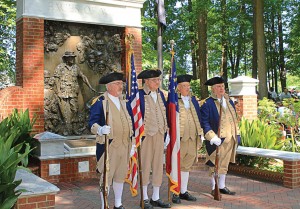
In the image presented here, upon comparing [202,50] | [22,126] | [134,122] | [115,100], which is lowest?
[22,126]

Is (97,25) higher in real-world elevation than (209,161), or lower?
higher

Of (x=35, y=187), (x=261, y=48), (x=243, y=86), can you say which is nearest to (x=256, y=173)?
(x=243, y=86)

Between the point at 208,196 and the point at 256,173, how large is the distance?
1980mm

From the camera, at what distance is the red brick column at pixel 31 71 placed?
8.41 meters

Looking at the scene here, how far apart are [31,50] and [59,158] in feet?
9.38

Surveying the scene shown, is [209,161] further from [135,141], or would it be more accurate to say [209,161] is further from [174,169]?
[135,141]

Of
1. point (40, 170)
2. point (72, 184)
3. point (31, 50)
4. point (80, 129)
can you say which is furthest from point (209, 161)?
point (31, 50)

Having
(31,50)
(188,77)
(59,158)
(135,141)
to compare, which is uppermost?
(31,50)

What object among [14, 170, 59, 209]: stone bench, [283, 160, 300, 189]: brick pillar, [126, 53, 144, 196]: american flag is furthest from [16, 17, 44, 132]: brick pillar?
[283, 160, 300, 189]: brick pillar

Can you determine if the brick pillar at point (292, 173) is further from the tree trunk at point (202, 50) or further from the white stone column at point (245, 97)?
the tree trunk at point (202, 50)

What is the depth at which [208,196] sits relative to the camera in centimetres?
615

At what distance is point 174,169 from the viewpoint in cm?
564

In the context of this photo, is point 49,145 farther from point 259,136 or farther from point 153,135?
point 259,136

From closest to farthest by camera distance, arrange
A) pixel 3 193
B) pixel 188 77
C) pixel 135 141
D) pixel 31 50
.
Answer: pixel 3 193 < pixel 135 141 < pixel 188 77 < pixel 31 50
